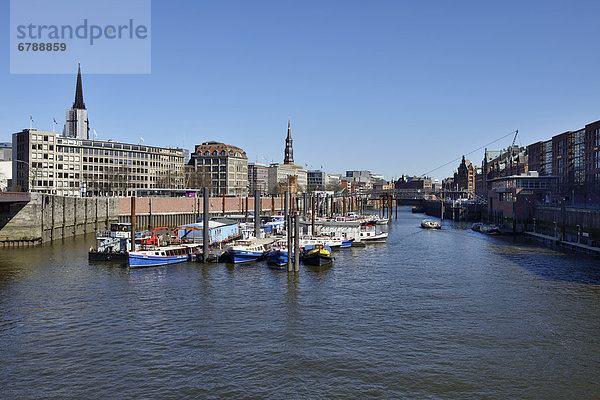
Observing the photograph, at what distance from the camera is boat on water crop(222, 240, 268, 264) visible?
65.6 m

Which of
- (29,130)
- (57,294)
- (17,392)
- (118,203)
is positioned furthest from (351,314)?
(29,130)

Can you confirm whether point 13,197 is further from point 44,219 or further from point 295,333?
point 295,333

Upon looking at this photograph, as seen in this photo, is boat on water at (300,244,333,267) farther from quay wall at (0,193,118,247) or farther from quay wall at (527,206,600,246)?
quay wall at (0,193,118,247)

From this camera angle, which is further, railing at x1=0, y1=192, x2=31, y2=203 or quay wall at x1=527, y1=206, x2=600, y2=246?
quay wall at x1=527, y1=206, x2=600, y2=246

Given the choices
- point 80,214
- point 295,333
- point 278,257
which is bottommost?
point 295,333

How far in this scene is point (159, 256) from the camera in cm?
6366

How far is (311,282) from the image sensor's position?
54.3 m

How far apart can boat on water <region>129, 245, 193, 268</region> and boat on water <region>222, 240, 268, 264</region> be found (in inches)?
221

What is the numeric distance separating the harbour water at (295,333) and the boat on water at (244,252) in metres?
3.67

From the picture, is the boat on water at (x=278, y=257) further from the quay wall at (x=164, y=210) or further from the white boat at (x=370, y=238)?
the quay wall at (x=164, y=210)

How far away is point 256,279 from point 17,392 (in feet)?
100

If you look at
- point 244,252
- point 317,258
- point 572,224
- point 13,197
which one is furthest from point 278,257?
point 572,224

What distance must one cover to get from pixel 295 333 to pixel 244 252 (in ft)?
103

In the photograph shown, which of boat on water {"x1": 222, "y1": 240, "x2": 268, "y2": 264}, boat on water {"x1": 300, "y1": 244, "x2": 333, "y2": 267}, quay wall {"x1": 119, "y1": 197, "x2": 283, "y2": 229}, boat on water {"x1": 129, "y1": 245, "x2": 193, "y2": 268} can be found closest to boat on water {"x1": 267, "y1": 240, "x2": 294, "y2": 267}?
boat on water {"x1": 222, "y1": 240, "x2": 268, "y2": 264}
